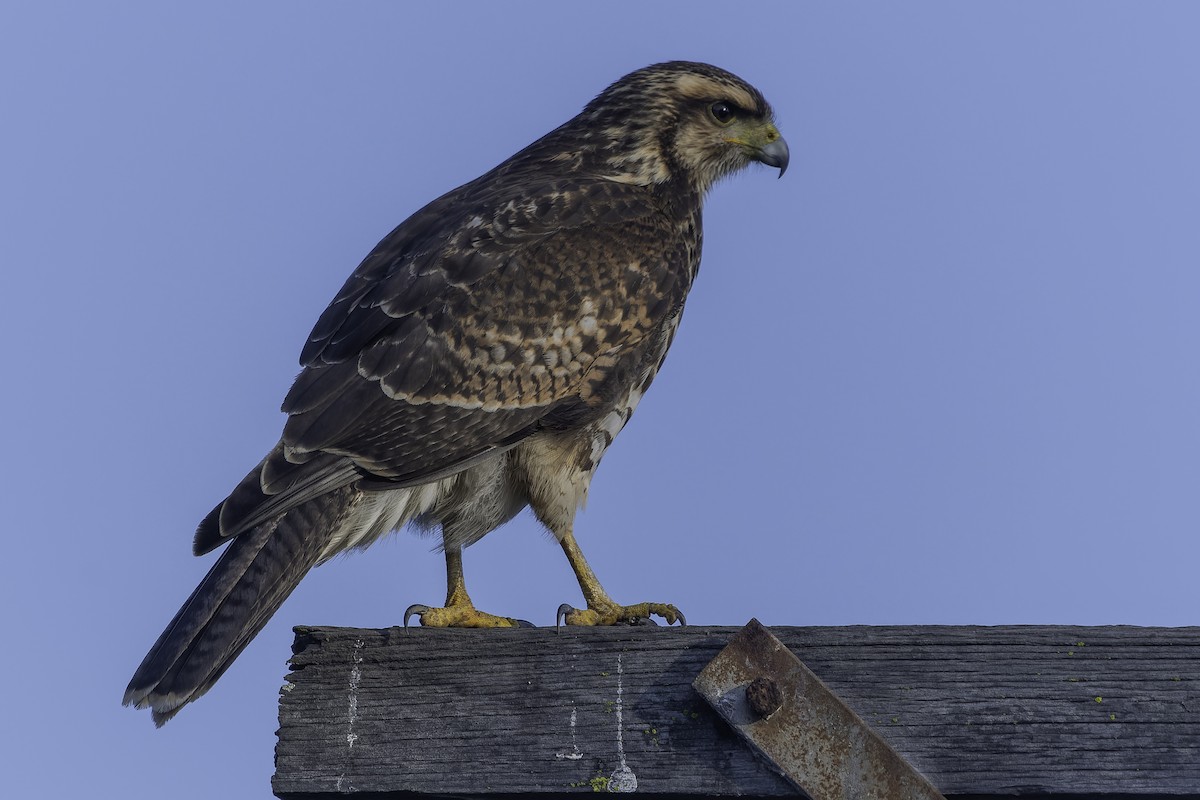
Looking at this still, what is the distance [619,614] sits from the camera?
15.2 ft

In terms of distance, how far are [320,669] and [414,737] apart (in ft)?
0.91

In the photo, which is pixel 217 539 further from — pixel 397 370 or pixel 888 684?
pixel 888 684

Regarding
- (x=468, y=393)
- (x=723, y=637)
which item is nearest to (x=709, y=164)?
(x=468, y=393)

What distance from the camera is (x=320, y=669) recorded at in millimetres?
3020

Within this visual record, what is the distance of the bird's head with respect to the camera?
18.0ft

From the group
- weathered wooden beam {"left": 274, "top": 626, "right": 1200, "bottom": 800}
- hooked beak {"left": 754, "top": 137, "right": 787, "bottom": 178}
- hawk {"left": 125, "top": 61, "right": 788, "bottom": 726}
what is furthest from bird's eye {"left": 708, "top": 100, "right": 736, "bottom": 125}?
weathered wooden beam {"left": 274, "top": 626, "right": 1200, "bottom": 800}

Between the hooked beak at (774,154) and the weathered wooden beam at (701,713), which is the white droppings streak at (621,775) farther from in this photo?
the hooked beak at (774,154)

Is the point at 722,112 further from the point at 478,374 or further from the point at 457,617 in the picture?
the point at 457,617

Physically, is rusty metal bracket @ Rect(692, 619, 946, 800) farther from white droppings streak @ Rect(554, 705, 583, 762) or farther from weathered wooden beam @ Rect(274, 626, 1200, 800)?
white droppings streak @ Rect(554, 705, 583, 762)

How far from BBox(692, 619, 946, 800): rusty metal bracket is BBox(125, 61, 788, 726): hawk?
1.12 meters

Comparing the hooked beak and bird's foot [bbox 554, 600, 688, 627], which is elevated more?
the hooked beak

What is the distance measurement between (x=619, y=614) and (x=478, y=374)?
887 mm

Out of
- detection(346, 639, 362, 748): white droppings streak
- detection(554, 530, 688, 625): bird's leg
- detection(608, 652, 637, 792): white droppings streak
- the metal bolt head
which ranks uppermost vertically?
detection(554, 530, 688, 625): bird's leg

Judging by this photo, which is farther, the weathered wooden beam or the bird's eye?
the bird's eye
